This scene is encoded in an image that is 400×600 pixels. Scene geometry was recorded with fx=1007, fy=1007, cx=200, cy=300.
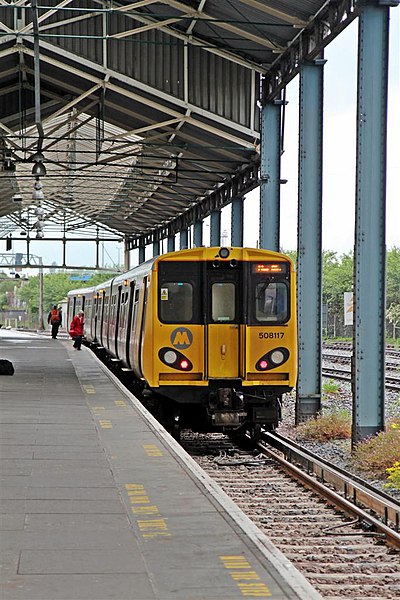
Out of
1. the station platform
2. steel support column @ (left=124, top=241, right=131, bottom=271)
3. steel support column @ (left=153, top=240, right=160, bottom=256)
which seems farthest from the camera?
steel support column @ (left=124, top=241, right=131, bottom=271)

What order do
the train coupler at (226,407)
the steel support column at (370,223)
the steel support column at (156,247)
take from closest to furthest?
1. the steel support column at (370,223)
2. the train coupler at (226,407)
3. the steel support column at (156,247)

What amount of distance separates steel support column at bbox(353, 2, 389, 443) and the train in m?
1.08

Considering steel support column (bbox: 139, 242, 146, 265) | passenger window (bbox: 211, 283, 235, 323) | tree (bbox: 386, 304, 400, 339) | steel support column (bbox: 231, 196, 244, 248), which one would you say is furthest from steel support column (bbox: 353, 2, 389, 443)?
tree (bbox: 386, 304, 400, 339)

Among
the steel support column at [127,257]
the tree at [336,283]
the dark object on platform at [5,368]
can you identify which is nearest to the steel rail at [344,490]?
the dark object on platform at [5,368]

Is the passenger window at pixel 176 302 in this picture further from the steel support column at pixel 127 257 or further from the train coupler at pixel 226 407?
the steel support column at pixel 127 257

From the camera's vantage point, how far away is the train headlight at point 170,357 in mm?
15461

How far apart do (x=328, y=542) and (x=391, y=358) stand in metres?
30.2

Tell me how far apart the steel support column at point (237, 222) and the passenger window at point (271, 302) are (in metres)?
15.9

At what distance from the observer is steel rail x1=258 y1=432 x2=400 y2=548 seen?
9.73 meters

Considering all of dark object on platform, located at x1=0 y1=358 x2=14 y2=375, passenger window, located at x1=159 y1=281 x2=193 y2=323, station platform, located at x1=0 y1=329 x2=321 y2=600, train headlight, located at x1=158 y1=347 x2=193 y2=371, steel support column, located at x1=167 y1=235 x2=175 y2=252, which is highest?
steel support column, located at x1=167 y1=235 x2=175 y2=252

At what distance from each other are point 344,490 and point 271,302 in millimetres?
4482

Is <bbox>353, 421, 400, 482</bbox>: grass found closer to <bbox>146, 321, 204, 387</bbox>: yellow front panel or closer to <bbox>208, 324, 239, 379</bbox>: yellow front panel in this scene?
<bbox>208, 324, 239, 379</bbox>: yellow front panel

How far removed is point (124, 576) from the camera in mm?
5855

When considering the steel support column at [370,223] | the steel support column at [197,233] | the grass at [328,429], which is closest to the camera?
the steel support column at [370,223]
